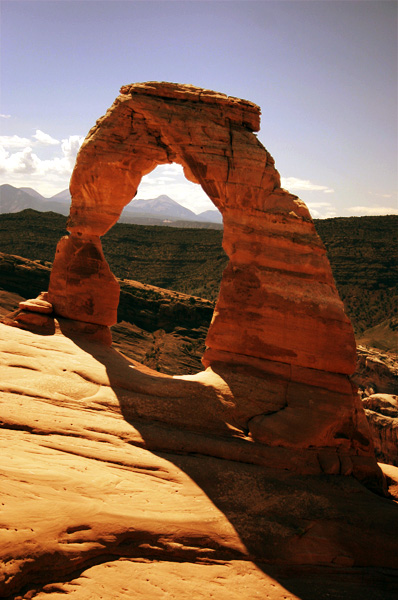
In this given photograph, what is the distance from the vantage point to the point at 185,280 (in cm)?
5644

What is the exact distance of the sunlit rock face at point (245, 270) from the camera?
11875 mm

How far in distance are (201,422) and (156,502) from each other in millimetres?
2572

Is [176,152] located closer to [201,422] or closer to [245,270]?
[245,270]

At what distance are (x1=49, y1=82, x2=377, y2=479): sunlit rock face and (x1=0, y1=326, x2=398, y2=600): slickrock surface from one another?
0.87m

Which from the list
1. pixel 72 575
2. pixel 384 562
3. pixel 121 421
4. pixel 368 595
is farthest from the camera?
pixel 121 421

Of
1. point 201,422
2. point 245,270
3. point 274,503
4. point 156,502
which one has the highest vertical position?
point 245,270

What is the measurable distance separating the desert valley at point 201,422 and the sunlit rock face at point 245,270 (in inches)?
1.7

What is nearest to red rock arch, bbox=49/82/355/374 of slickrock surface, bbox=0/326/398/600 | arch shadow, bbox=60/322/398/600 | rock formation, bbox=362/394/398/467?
slickrock surface, bbox=0/326/398/600

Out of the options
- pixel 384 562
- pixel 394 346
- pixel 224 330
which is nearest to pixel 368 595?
pixel 384 562

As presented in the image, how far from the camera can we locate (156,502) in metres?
8.87

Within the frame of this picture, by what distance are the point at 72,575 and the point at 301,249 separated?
9.29m

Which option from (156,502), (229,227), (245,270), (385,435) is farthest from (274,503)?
(385,435)

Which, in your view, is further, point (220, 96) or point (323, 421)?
point (220, 96)

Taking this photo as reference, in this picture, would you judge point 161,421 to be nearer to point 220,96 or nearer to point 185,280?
point 220,96
